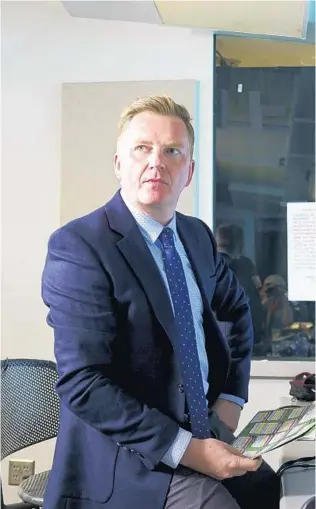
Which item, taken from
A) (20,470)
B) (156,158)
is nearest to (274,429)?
(156,158)

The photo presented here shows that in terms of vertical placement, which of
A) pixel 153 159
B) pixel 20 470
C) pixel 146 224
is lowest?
pixel 20 470

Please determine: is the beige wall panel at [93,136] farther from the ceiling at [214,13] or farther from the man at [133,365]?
the man at [133,365]

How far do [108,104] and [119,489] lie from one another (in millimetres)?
1554

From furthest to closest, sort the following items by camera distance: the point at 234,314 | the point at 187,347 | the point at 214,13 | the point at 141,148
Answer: the point at 214,13 < the point at 234,314 < the point at 141,148 < the point at 187,347

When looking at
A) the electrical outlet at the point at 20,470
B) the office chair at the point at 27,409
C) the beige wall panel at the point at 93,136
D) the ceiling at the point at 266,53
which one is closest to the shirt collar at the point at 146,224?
the office chair at the point at 27,409

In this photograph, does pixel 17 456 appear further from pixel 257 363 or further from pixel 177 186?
pixel 177 186

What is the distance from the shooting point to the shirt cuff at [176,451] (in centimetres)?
121

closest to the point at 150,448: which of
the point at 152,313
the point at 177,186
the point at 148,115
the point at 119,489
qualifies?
the point at 119,489

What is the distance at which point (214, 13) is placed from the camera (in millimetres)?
2252

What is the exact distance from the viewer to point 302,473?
1.33 m

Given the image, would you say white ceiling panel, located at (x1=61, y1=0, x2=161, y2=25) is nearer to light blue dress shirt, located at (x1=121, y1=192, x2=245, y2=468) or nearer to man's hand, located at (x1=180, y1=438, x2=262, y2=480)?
light blue dress shirt, located at (x1=121, y1=192, x2=245, y2=468)

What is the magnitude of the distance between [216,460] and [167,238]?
0.51 m

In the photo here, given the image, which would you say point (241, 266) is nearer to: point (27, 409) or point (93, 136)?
point (93, 136)

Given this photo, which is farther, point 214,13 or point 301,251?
point 301,251
